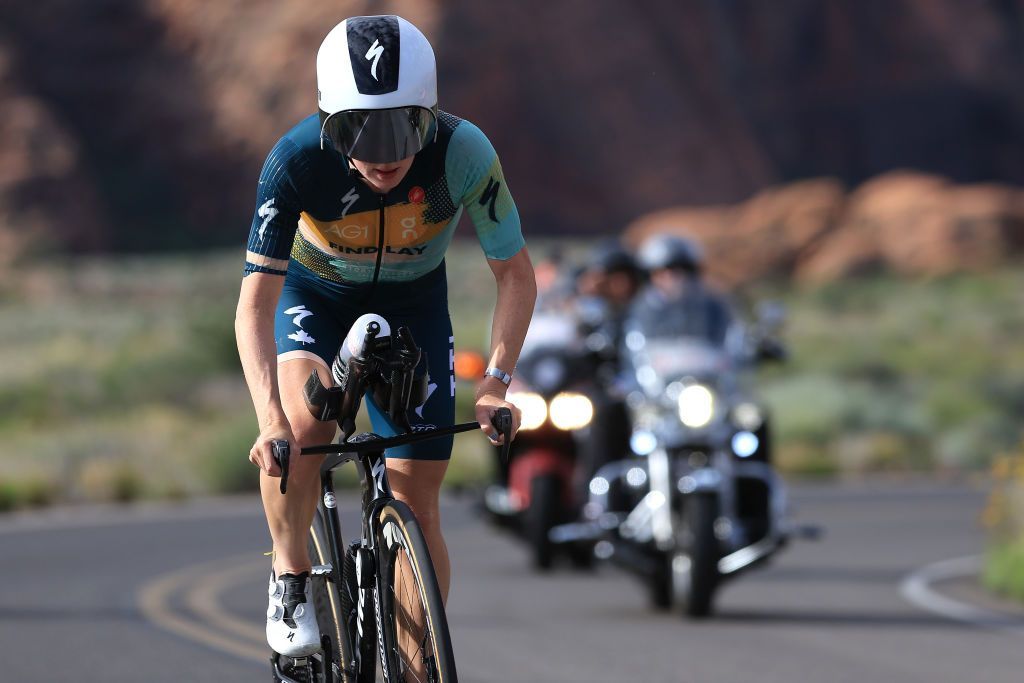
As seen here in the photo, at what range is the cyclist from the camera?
521 cm

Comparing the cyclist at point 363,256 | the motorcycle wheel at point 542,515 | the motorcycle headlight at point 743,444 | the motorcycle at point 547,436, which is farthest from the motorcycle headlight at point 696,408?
the cyclist at point 363,256

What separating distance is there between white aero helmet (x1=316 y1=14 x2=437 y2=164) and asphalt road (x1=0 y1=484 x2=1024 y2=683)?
13.3 feet

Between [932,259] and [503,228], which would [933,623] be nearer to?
[503,228]

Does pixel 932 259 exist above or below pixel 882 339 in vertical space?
above

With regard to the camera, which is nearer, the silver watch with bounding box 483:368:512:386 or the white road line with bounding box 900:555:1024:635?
the silver watch with bounding box 483:368:512:386

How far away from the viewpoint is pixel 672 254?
1181 cm

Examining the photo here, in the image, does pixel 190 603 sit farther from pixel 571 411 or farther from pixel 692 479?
pixel 692 479

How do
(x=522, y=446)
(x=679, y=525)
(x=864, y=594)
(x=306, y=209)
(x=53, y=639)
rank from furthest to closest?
(x=522, y=446), (x=864, y=594), (x=679, y=525), (x=53, y=639), (x=306, y=209)

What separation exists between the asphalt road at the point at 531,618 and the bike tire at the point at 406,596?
357 centimetres

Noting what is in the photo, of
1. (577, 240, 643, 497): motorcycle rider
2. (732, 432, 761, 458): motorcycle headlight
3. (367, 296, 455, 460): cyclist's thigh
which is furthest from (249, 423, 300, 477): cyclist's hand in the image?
(577, 240, 643, 497): motorcycle rider

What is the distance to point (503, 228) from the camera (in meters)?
5.64

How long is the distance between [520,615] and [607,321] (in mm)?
2490

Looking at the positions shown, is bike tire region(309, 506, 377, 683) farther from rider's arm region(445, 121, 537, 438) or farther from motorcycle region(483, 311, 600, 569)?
motorcycle region(483, 311, 600, 569)

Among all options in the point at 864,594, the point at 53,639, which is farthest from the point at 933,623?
the point at 53,639
